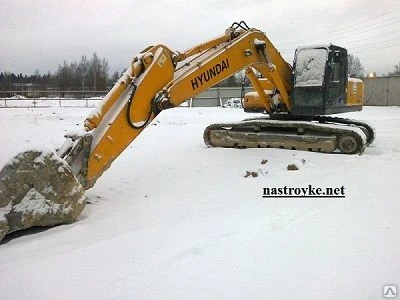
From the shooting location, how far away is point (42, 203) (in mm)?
4750

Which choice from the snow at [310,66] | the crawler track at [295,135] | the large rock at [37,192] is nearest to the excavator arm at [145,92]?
the large rock at [37,192]

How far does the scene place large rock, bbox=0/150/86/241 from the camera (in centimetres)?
454

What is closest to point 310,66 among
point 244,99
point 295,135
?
point 295,135

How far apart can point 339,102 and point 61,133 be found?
8785 mm

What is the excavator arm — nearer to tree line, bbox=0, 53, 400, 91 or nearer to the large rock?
the large rock

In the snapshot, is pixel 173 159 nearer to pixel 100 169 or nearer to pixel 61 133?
pixel 100 169

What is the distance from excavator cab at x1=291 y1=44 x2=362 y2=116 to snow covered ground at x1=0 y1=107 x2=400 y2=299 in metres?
2.77

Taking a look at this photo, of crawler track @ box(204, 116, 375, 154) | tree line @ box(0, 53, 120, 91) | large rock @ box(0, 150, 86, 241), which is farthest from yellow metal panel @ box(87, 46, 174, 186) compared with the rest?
tree line @ box(0, 53, 120, 91)

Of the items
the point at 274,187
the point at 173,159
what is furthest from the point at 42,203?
the point at 173,159

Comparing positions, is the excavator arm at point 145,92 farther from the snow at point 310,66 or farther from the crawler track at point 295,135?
the crawler track at point 295,135

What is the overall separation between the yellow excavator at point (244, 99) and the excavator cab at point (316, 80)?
23 mm

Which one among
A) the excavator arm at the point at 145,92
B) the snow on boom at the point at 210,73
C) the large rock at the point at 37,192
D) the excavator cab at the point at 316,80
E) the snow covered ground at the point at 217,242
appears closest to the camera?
the snow covered ground at the point at 217,242

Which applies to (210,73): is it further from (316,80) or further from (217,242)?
(217,242)

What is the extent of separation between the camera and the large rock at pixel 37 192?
4.54 metres
